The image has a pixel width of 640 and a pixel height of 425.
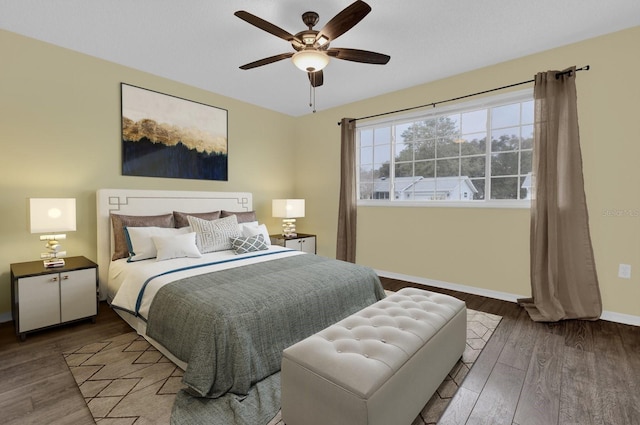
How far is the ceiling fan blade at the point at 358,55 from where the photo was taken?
2.31 metres

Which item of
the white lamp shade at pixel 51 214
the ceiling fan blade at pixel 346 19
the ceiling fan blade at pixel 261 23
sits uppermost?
the ceiling fan blade at pixel 261 23

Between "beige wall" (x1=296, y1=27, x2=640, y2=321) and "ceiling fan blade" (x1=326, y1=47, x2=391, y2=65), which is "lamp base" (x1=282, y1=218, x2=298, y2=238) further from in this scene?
"ceiling fan blade" (x1=326, y1=47, x2=391, y2=65)

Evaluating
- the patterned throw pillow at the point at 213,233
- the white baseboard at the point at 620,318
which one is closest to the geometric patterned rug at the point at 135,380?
the patterned throw pillow at the point at 213,233

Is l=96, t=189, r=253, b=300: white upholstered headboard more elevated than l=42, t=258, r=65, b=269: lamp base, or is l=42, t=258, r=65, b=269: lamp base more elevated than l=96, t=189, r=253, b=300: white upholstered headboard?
l=96, t=189, r=253, b=300: white upholstered headboard

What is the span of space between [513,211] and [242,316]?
119 inches

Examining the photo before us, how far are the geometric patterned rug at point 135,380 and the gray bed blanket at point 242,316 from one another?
7.1 inches

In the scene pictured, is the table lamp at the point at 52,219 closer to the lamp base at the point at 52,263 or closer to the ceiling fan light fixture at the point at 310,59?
the lamp base at the point at 52,263

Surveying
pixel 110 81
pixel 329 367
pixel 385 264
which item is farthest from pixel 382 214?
pixel 110 81

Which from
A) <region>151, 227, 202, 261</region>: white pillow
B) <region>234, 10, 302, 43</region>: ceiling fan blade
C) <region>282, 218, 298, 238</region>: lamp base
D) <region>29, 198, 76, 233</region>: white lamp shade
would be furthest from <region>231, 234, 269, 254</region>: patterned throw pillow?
<region>234, 10, 302, 43</region>: ceiling fan blade

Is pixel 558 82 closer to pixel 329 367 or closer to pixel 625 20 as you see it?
pixel 625 20

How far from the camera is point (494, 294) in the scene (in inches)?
135

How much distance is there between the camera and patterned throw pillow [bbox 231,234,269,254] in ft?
10.7

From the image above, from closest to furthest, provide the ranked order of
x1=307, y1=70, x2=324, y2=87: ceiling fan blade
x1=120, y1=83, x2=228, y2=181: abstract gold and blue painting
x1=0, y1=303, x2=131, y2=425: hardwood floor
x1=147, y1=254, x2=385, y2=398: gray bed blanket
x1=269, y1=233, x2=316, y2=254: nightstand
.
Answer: x1=0, y1=303, x2=131, y2=425: hardwood floor, x1=147, y1=254, x2=385, y2=398: gray bed blanket, x1=307, y1=70, x2=324, y2=87: ceiling fan blade, x1=120, y1=83, x2=228, y2=181: abstract gold and blue painting, x1=269, y1=233, x2=316, y2=254: nightstand

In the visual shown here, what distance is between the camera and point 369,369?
1.30 metres
